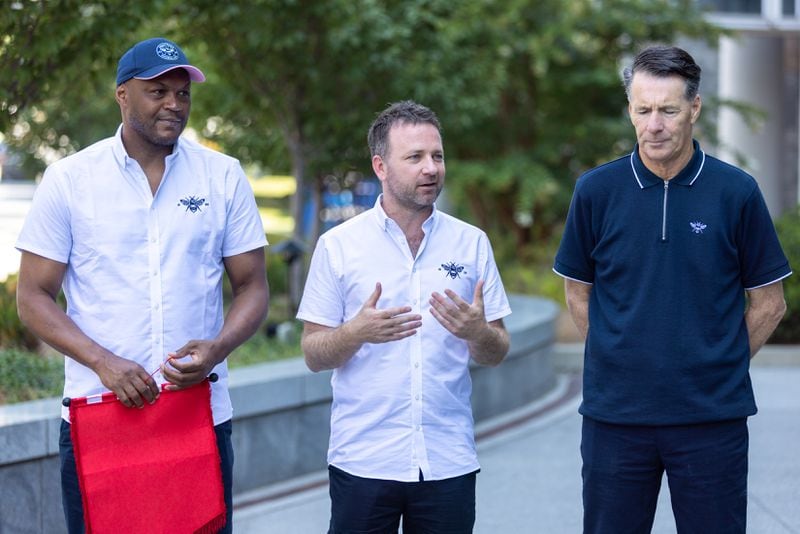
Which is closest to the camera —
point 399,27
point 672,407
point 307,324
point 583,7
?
point 672,407

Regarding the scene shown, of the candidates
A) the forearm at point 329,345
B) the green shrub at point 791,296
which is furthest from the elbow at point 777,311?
the green shrub at point 791,296

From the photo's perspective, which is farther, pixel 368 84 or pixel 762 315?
pixel 368 84

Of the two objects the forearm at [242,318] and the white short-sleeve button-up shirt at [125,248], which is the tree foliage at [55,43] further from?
the forearm at [242,318]

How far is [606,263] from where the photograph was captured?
3.70 meters

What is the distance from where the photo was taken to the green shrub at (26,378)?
262 inches

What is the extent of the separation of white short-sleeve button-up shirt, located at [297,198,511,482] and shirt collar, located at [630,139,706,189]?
0.58 m

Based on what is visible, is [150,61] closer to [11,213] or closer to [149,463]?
[149,463]

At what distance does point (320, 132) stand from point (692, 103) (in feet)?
25.9

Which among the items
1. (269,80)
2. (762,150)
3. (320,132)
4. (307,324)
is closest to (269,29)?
(269,80)

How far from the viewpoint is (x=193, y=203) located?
3764 mm

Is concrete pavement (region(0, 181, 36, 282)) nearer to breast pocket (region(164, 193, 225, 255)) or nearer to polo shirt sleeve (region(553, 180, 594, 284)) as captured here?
breast pocket (region(164, 193, 225, 255))

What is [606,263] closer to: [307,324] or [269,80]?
[307,324]

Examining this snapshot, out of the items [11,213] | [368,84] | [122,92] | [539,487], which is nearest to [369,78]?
[368,84]

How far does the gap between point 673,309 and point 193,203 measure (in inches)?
59.3
